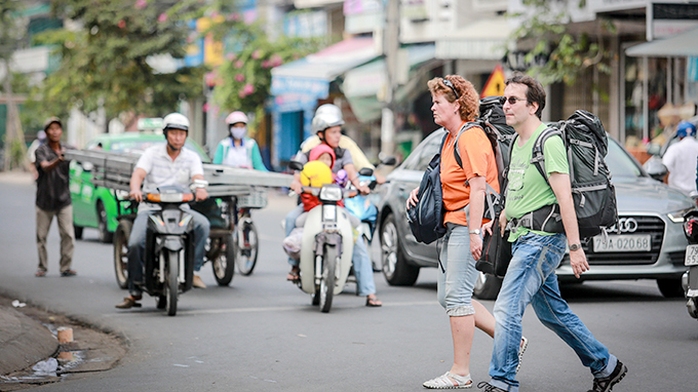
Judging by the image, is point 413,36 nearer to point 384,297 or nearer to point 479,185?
point 384,297

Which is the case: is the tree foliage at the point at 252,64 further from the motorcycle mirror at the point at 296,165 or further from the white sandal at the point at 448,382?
the white sandal at the point at 448,382

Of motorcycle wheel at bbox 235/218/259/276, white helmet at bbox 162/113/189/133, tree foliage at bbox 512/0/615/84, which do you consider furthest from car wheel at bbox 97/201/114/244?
tree foliage at bbox 512/0/615/84

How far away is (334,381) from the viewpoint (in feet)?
24.8

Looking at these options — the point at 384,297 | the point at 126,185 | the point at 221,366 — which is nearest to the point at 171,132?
the point at 126,185

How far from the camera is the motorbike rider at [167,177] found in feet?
36.0

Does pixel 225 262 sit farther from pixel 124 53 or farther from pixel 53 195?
pixel 124 53

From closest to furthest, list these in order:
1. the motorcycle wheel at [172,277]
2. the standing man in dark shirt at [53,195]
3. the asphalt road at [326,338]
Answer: the asphalt road at [326,338] < the motorcycle wheel at [172,277] < the standing man in dark shirt at [53,195]

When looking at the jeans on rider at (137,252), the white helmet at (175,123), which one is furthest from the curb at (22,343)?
the white helmet at (175,123)

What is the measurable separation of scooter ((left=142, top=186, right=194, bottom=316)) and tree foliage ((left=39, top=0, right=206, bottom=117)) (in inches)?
1101

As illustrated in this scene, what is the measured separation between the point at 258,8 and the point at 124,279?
31029mm

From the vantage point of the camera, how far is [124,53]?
127 feet

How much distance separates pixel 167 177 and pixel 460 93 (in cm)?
469

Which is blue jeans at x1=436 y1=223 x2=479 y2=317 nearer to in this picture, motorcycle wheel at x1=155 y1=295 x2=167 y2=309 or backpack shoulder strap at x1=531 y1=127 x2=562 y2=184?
backpack shoulder strap at x1=531 y1=127 x2=562 y2=184

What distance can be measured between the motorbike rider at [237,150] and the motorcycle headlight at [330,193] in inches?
156
